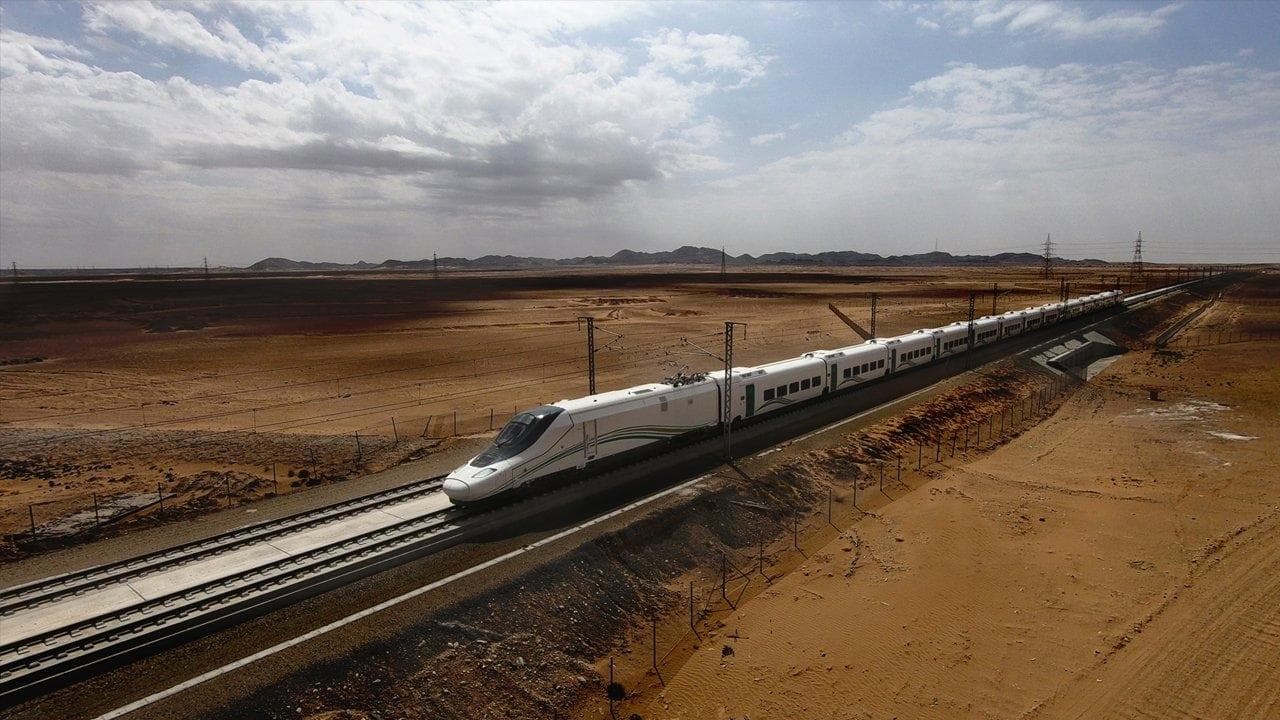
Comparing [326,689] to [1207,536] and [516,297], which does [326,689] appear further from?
[516,297]

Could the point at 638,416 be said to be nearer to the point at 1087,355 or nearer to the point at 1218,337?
the point at 1087,355

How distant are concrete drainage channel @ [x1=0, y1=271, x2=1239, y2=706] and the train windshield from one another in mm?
1755

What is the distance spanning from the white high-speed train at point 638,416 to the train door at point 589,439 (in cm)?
4

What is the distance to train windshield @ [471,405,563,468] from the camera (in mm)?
21609

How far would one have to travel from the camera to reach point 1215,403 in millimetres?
42594

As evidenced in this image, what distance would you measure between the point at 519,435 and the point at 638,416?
546 centimetres

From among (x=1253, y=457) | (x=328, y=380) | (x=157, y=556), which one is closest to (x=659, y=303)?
(x=328, y=380)

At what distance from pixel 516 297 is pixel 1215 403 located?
332 feet

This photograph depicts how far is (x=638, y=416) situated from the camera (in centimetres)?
2559

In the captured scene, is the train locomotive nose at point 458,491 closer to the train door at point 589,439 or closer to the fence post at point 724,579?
the train door at point 589,439

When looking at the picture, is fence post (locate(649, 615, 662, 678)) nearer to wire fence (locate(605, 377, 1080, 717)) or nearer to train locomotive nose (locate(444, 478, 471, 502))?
wire fence (locate(605, 377, 1080, 717))

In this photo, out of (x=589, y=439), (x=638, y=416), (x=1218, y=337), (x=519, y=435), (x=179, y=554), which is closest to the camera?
(x=179, y=554)

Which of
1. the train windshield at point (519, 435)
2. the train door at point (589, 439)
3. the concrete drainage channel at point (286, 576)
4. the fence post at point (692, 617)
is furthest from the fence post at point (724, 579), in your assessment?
the train windshield at point (519, 435)

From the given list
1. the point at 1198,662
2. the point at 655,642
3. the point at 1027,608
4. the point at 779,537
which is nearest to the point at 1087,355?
the point at 1027,608
